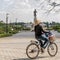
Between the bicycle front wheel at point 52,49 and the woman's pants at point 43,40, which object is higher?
the woman's pants at point 43,40

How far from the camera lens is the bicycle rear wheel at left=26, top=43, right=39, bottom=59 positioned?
1180 cm

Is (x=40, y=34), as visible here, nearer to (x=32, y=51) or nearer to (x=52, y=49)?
(x=32, y=51)

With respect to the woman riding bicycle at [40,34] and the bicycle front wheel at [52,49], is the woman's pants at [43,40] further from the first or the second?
the bicycle front wheel at [52,49]

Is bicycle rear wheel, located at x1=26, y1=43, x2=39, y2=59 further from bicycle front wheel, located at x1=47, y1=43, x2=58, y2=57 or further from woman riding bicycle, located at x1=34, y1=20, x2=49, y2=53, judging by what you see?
bicycle front wheel, located at x1=47, y1=43, x2=58, y2=57

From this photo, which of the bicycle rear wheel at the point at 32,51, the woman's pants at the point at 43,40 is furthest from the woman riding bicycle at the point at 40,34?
the bicycle rear wheel at the point at 32,51

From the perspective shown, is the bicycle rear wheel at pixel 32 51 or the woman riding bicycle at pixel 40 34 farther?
the woman riding bicycle at pixel 40 34

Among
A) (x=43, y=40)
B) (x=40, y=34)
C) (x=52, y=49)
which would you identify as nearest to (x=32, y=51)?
(x=43, y=40)

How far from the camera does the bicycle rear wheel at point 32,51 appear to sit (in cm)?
1180

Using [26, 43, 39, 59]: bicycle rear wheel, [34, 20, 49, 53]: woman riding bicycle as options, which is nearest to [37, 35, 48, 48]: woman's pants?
[34, 20, 49, 53]: woman riding bicycle

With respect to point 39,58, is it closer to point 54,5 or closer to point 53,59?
point 53,59

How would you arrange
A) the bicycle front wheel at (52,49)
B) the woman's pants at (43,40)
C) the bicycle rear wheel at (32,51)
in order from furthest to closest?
the bicycle front wheel at (52,49), the woman's pants at (43,40), the bicycle rear wheel at (32,51)

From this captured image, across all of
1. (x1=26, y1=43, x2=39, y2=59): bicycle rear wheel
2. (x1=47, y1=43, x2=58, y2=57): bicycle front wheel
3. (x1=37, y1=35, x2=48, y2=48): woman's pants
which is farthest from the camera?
(x1=47, y1=43, x2=58, y2=57): bicycle front wheel

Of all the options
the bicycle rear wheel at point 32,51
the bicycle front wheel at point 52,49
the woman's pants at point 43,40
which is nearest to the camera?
the bicycle rear wheel at point 32,51

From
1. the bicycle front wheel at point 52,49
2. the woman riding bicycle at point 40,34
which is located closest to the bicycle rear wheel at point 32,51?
the woman riding bicycle at point 40,34
